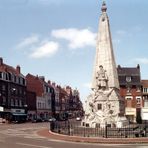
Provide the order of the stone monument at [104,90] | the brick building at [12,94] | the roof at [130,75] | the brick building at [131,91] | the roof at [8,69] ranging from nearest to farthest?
the stone monument at [104,90], the brick building at [131,91], the roof at [130,75], the brick building at [12,94], the roof at [8,69]

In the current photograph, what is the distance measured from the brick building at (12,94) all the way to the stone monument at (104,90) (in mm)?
38509

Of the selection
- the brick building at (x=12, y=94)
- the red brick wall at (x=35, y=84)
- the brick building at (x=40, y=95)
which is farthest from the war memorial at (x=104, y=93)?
the red brick wall at (x=35, y=84)

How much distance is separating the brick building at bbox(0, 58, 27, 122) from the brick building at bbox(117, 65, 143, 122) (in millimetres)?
24770

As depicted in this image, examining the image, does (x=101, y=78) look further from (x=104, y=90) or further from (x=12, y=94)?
(x=12, y=94)

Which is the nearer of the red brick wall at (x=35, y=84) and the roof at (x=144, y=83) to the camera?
the roof at (x=144, y=83)

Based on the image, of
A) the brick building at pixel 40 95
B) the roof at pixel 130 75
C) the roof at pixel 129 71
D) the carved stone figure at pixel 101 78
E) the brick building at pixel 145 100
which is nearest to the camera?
the carved stone figure at pixel 101 78

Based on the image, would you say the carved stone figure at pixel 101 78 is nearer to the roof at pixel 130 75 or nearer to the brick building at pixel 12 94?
the roof at pixel 130 75

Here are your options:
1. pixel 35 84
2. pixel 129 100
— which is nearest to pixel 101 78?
pixel 129 100

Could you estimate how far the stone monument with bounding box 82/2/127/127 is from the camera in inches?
1842

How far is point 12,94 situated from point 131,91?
27098 mm

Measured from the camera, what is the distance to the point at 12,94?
89500 mm

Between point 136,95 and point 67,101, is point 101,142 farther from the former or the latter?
point 67,101

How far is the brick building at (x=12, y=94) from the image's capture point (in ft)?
279

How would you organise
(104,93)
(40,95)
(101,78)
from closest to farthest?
(101,78)
(104,93)
(40,95)
